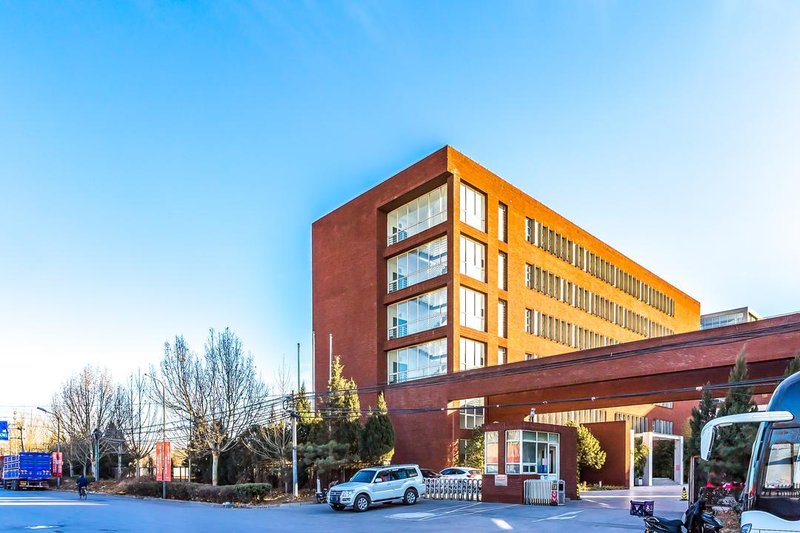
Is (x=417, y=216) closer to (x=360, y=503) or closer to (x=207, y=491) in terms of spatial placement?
(x=207, y=491)

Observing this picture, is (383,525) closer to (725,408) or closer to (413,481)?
(413,481)

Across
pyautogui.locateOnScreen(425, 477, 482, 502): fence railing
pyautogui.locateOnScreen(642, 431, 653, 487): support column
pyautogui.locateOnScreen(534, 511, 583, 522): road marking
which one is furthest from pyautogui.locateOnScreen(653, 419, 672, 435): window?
pyautogui.locateOnScreen(534, 511, 583, 522): road marking

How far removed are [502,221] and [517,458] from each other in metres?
22.8

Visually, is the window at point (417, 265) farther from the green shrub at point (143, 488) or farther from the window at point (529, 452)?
the green shrub at point (143, 488)

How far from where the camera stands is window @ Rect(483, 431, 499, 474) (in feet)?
100

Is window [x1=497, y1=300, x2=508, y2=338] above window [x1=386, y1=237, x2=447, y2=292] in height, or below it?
below

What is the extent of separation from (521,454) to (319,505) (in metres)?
9.33

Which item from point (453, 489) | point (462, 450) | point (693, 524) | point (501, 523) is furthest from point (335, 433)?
point (693, 524)

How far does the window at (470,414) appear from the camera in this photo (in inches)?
1646

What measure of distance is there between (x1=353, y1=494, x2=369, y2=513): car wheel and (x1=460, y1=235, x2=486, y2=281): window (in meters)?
20.3

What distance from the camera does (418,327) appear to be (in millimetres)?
46562

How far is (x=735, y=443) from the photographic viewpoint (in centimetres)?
2252

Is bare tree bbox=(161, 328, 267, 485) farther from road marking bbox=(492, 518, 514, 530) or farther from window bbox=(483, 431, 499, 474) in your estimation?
road marking bbox=(492, 518, 514, 530)

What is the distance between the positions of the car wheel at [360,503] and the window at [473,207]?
2248 centimetres
